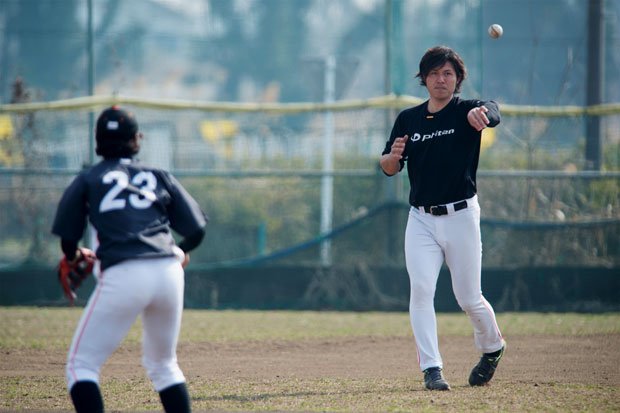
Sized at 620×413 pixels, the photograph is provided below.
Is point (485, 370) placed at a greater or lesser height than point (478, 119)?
lesser

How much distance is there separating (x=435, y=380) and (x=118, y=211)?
2.64 metres

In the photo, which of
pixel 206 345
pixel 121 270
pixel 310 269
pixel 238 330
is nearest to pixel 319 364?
pixel 206 345

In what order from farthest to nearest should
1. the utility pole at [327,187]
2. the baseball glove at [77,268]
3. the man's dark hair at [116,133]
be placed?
1. the utility pole at [327,187]
2. the baseball glove at [77,268]
3. the man's dark hair at [116,133]

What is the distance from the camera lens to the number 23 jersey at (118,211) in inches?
167

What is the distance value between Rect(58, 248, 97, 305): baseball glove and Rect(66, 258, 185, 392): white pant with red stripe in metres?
0.26

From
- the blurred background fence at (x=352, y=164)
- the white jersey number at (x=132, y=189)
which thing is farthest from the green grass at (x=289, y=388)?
the blurred background fence at (x=352, y=164)

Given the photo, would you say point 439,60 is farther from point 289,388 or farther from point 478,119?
point 289,388

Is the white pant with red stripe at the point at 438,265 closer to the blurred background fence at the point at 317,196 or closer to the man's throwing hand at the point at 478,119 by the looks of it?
the man's throwing hand at the point at 478,119

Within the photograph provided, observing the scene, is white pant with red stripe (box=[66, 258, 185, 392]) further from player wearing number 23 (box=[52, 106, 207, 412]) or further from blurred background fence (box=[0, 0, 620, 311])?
blurred background fence (box=[0, 0, 620, 311])

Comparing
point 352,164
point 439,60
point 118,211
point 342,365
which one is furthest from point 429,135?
point 352,164

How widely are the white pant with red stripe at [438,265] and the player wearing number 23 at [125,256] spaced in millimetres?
1979

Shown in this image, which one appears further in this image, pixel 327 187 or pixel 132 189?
pixel 327 187

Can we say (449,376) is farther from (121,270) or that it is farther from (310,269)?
(310,269)

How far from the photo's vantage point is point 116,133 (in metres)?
4.41
